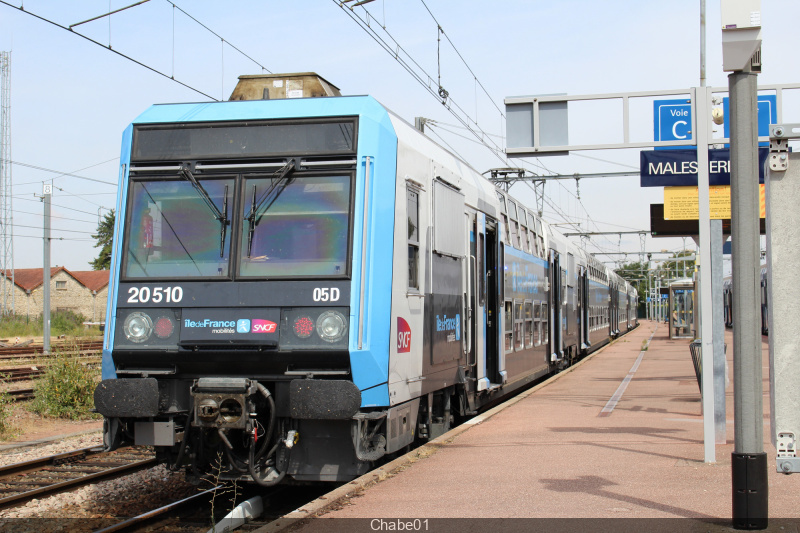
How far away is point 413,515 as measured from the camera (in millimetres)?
6352

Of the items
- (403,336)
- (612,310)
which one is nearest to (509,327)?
(403,336)

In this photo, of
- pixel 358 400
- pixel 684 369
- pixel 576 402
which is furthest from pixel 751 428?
pixel 684 369

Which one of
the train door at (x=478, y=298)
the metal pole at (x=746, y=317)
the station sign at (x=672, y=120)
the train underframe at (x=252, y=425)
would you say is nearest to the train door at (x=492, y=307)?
the train door at (x=478, y=298)

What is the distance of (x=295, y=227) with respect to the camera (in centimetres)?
Result: 736

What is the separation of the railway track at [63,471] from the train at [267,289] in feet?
5.87

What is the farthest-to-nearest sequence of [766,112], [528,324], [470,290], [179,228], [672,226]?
[528,324]
[672,226]
[766,112]
[470,290]
[179,228]

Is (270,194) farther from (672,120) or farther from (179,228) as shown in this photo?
(672,120)

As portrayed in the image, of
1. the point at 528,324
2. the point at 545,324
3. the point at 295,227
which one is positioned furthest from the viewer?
the point at 545,324

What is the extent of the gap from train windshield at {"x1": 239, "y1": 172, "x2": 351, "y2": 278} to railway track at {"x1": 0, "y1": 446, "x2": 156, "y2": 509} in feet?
11.3

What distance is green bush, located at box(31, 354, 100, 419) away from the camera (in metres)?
14.9

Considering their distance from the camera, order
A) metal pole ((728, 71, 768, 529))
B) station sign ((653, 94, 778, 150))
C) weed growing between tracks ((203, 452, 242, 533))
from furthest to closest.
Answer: station sign ((653, 94, 778, 150)) → weed growing between tracks ((203, 452, 242, 533)) → metal pole ((728, 71, 768, 529))

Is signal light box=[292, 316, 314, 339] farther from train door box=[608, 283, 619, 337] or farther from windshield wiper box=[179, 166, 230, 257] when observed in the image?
train door box=[608, 283, 619, 337]

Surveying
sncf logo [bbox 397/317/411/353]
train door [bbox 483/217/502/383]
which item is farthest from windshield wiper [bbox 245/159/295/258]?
train door [bbox 483/217/502/383]

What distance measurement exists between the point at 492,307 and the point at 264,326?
595cm
